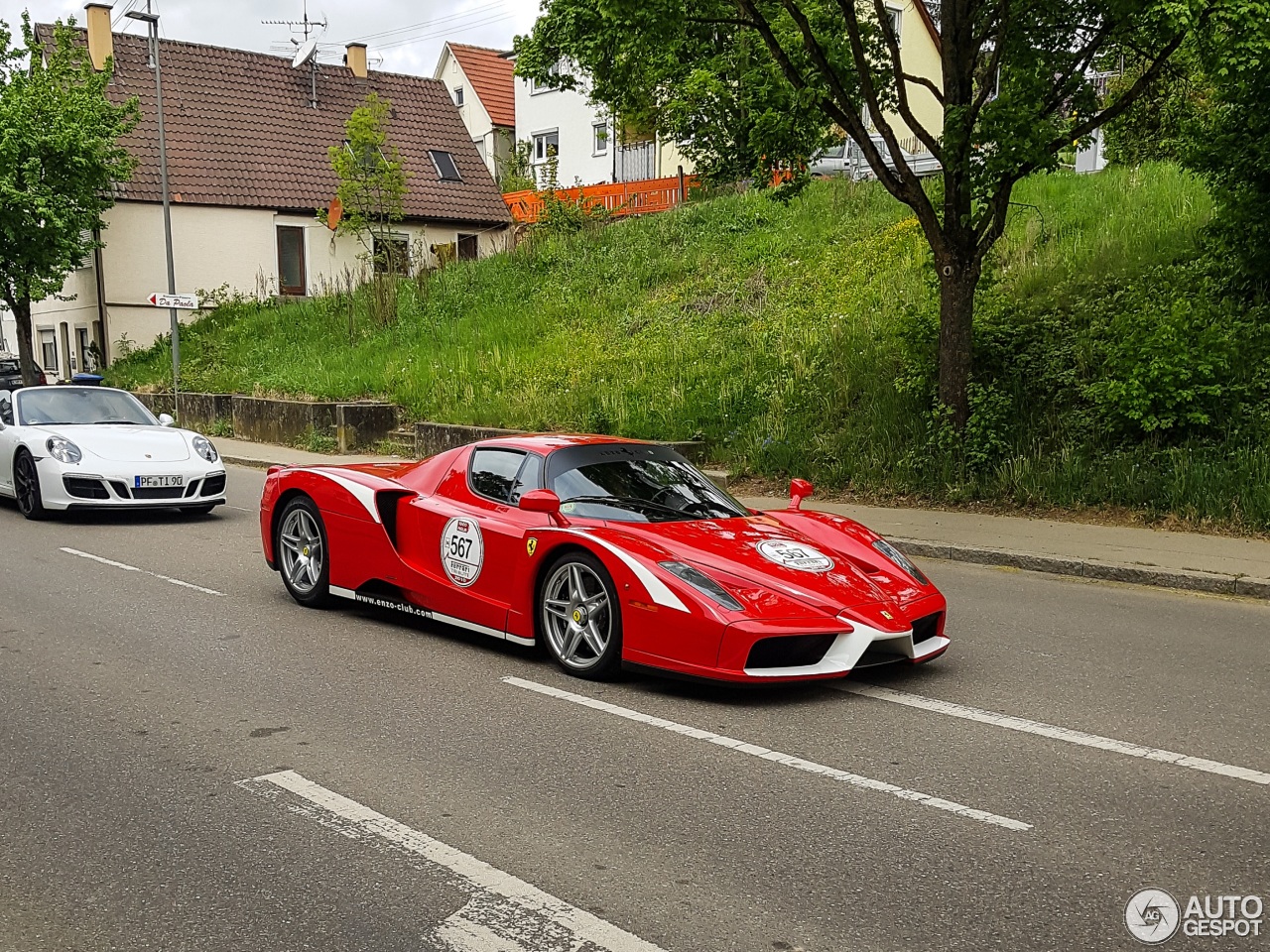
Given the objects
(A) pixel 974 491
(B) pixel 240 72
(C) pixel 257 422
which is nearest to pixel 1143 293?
(A) pixel 974 491

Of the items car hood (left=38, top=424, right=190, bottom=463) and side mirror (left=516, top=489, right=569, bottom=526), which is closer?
side mirror (left=516, top=489, right=569, bottom=526)

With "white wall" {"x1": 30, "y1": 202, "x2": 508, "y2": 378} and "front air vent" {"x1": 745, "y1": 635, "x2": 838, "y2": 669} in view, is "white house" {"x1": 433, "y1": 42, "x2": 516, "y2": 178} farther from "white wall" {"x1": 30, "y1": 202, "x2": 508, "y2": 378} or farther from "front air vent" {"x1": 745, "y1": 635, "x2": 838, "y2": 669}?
"front air vent" {"x1": 745, "y1": 635, "x2": 838, "y2": 669}

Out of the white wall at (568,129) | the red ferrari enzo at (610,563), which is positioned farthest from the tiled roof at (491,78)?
the red ferrari enzo at (610,563)

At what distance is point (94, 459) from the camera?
12.1 metres

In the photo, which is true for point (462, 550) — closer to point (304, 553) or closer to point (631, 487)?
point (631, 487)

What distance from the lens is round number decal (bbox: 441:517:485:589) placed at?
6.75 metres

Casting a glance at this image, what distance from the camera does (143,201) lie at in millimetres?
33156

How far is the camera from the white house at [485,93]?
5553cm

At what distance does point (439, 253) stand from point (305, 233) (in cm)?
874

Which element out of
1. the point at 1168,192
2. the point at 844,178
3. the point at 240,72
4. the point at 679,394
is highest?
the point at 240,72

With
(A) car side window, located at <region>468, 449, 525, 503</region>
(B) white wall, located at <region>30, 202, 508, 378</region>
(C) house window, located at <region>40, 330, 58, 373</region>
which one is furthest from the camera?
(C) house window, located at <region>40, 330, 58, 373</region>

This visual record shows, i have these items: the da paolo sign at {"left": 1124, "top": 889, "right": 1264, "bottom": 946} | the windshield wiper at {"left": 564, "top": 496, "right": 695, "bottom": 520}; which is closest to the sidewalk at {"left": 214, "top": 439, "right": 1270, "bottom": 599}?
the windshield wiper at {"left": 564, "top": 496, "right": 695, "bottom": 520}

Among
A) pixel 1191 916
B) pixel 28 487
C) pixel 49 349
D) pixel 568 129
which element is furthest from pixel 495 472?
pixel 568 129

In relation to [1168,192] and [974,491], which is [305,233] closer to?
[1168,192]
